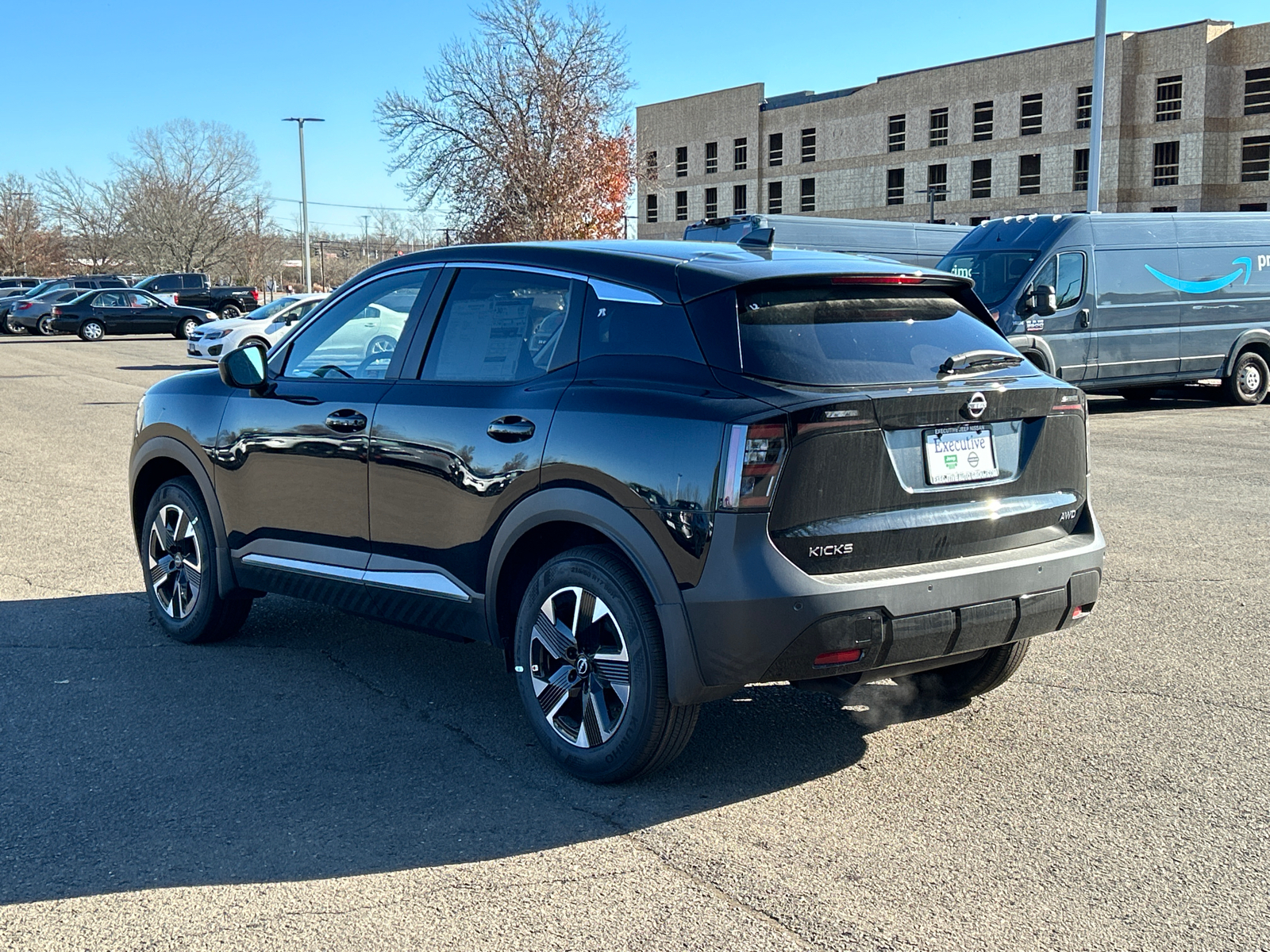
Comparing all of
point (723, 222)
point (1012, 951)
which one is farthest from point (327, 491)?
point (723, 222)

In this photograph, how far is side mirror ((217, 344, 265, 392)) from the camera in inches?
217

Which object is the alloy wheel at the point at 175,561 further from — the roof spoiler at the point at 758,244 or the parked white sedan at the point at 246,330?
the parked white sedan at the point at 246,330

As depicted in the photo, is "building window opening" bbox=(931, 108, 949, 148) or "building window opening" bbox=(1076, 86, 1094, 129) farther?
"building window opening" bbox=(931, 108, 949, 148)

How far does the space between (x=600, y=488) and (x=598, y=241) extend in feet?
4.30

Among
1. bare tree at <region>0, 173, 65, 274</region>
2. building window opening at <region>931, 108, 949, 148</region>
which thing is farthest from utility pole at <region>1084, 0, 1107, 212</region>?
bare tree at <region>0, 173, 65, 274</region>

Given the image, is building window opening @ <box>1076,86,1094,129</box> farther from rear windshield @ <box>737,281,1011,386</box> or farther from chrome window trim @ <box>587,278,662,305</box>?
chrome window trim @ <box>587,278,662,305</box>

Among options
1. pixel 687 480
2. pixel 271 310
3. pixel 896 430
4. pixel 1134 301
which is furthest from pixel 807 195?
pixel 687 480

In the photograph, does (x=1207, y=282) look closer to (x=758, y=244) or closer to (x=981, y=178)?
(x=758, y=244)

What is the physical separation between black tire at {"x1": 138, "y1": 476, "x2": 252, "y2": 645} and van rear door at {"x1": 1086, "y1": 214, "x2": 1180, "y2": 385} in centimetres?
1338

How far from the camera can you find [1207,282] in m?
17.8

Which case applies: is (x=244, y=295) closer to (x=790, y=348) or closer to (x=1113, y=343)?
(x=1113, y=343)

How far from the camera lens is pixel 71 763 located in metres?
4.44

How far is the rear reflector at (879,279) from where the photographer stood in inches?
168

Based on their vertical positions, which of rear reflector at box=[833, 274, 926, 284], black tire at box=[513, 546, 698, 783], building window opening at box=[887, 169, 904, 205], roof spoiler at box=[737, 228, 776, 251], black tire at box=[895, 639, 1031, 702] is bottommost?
black tire at box=[895, 639, 1031, 702]
